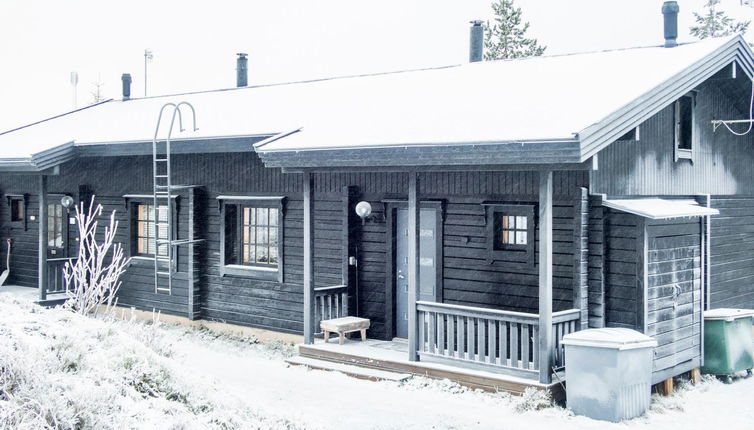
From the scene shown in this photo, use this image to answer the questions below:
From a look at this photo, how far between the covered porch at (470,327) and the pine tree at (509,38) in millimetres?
24612

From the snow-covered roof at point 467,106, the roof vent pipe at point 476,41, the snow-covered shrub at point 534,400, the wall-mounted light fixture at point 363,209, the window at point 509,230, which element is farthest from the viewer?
the roof vent pipe at point 476,41

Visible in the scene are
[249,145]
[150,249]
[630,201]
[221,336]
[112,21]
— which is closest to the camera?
[630,201]

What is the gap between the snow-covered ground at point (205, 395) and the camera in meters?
5.72

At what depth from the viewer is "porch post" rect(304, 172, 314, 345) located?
37.2 feet

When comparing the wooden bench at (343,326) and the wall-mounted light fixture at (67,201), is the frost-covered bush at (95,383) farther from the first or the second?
the wall-mounted light fixture at (67,201)

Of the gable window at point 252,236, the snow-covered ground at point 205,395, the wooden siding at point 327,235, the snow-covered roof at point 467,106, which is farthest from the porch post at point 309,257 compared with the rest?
the gable window at point 252,236

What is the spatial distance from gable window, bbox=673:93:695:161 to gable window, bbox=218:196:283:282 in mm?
6035

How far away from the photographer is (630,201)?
9.93 meters

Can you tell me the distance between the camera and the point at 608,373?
8492mm

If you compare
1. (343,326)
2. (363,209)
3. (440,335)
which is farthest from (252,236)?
(440,335)

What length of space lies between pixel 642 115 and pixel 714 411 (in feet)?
11.5

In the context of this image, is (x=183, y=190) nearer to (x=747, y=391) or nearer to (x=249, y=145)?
(x=249, y=145)

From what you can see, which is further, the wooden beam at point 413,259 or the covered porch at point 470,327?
the wooden beam at point 413,259

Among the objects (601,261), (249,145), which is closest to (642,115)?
(601,261)
